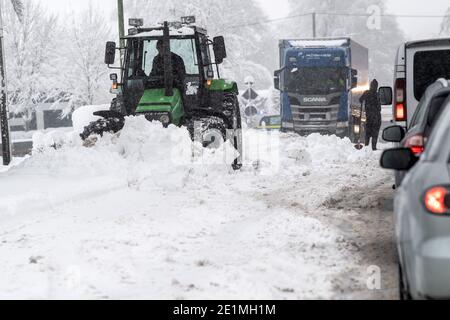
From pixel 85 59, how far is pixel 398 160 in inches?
1499

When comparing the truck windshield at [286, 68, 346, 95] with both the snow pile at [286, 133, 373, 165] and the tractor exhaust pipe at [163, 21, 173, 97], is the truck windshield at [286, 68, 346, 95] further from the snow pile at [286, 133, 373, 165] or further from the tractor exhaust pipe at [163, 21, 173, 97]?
the tractor exhaust pipe at [163, 21, 173, 97]

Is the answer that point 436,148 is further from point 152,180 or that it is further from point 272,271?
point 152,180

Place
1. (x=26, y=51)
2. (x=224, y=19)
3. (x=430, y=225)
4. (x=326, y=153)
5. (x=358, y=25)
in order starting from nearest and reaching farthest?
(x=430, y=225) → (x=326, y=153) → (x=26, y=51) → (x=224, y=19) → (x=358, y=25)

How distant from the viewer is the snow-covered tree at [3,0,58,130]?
1531 inches

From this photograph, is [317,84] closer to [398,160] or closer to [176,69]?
[176,69]

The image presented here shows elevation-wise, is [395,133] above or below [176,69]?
below

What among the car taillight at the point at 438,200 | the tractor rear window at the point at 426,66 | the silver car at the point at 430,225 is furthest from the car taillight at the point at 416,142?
the tractor rear window at the point at 426,66

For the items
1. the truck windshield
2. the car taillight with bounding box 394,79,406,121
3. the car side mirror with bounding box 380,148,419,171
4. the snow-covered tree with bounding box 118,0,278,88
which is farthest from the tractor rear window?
the snow-covered tree with bounding box 118,0,278,88

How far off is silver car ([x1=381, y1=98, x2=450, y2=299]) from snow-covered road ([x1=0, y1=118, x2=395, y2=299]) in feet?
4.71

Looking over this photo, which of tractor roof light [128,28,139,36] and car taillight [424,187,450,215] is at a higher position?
tractor roof light [128,28,139,36]

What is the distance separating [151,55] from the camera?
1379 centimetres

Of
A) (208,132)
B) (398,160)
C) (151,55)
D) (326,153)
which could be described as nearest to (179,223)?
(398,160)

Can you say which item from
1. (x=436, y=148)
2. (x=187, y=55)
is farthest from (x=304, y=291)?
(x=187, y=55)

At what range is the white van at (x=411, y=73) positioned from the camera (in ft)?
34.9
